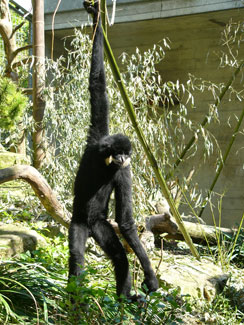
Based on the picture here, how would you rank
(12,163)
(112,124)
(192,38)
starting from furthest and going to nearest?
(192,38)
(12,163)
(112,124)

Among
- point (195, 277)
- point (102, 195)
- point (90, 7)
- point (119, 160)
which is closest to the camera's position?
point (90, 7)

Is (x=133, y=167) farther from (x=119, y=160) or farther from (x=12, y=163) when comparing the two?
→ (x=12, y=163)

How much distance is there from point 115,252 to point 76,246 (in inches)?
14.0

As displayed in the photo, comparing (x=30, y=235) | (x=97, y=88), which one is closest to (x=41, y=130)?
(x=30, y=235)

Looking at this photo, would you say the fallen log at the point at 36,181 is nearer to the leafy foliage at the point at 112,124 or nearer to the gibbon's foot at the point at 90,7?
the leafy foliage at the point at 112,124

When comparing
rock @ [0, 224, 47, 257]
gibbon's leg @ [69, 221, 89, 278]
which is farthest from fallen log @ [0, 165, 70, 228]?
gibbon's leg @ [69, 221, 89, 278]

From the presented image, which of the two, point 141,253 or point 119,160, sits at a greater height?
point 119,160

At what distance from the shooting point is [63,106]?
595cm

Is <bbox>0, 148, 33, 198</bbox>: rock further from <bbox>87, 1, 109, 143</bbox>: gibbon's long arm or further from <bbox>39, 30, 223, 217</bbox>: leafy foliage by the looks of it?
<bbox>87, 1, 109, 143</bbox>: gibbon's long arm

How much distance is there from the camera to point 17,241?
435 centimetres

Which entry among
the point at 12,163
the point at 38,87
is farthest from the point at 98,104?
the point at 12,163

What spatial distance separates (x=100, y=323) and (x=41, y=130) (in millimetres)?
4213

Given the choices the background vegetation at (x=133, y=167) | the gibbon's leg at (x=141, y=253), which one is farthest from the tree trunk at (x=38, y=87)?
the gibbon's leg at (x=141, y=253)

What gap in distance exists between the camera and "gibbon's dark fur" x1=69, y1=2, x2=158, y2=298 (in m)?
3.42
